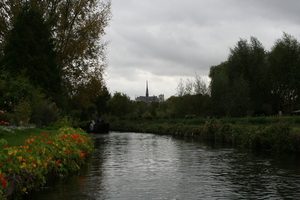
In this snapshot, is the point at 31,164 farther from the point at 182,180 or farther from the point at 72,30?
the point at 72,30

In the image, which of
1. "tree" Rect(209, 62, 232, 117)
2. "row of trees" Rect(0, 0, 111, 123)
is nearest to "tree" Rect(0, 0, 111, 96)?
"row of trees" Rect(0, 0, 111, 123)

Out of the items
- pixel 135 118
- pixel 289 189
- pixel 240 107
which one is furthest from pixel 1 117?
pixel 135 118

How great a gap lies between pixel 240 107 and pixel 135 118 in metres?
20.1

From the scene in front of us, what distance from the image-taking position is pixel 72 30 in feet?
87.5

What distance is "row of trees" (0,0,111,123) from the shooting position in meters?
22.5

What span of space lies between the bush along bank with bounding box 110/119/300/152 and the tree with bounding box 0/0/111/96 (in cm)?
1074

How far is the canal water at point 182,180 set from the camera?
8.77 metres

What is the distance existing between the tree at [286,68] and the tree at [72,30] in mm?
27854

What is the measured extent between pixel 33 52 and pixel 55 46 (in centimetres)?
241

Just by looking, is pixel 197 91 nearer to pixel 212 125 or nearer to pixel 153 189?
pixel 212 125

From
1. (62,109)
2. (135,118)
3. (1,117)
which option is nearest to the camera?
(1,117)

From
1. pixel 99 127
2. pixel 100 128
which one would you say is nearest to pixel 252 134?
pixel 99 127

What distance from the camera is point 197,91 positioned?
47.0m

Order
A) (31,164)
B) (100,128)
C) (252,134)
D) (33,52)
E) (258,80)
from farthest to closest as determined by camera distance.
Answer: (258,80)
(100,128)
(33,52)
(252,134)
(31,164)
